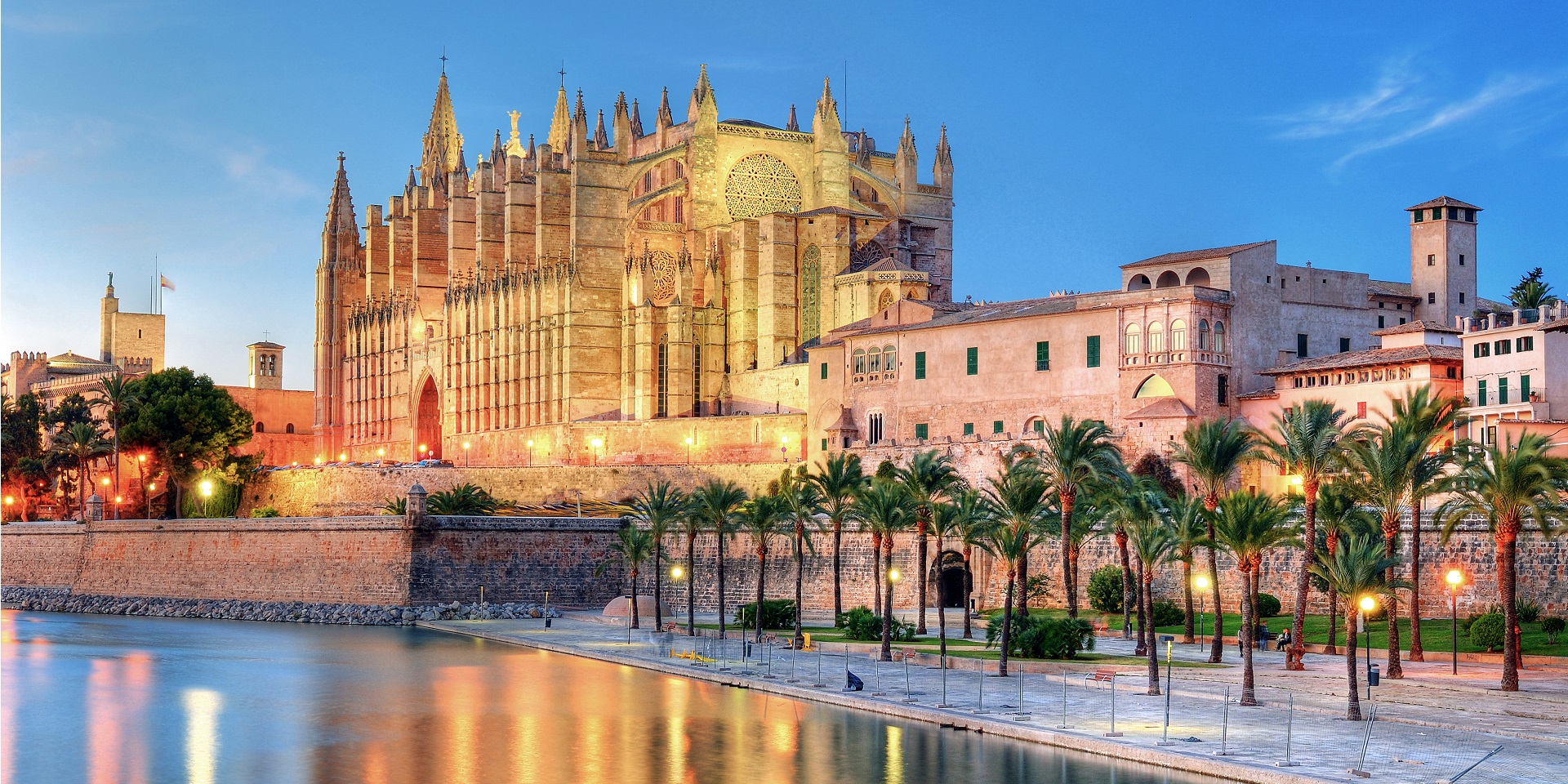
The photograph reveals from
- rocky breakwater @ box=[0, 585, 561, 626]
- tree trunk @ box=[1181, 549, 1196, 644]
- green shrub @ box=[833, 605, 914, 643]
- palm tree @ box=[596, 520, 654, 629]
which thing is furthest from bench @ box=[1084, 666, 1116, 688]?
rocky breakwater @ box=[0, 585, 561, 626]

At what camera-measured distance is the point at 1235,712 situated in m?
29.5

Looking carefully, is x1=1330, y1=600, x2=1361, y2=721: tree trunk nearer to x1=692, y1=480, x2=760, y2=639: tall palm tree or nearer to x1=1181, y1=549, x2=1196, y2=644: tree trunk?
x1=1181, y1=549, x2=1196, y2=644: tree trunk

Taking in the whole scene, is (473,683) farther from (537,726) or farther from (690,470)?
(690,470)

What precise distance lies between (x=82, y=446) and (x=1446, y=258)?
175ft

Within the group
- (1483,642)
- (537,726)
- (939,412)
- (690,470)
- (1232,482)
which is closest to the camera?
(537,726)

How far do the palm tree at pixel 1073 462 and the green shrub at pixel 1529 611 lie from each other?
8.45 m

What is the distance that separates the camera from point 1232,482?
51.5 meters

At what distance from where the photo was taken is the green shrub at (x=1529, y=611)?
123 ft

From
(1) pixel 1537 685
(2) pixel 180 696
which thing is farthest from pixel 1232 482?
(2) pixel 180 696

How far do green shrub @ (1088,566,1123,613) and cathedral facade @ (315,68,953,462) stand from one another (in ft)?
69.6

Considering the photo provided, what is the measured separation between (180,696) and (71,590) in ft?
109

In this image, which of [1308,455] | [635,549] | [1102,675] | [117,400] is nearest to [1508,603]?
[1308,455]

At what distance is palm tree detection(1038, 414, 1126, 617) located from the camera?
38062mm

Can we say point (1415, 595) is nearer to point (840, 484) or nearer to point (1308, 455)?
point (1308, 455)
